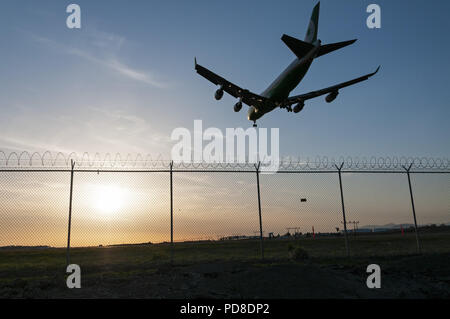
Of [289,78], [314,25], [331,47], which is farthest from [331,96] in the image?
[314,25]

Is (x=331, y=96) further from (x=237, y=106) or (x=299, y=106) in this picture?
(x=237, y=106)

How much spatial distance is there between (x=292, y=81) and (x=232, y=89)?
3.96 m

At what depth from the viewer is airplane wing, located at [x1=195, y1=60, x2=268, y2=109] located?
21220 mm

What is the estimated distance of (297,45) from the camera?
20531 mm

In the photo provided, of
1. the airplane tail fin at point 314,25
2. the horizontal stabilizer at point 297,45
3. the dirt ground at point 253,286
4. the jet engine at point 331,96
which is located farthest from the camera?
the airplane tail fin at point 314,25

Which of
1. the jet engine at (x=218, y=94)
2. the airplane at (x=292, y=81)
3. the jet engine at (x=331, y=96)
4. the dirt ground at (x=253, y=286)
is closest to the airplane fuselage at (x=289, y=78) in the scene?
the airplane at (x=292, y=81)

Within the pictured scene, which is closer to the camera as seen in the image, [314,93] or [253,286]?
[253,286]

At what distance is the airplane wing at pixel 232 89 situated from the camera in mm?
21220

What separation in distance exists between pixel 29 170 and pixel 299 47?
52.7 feet

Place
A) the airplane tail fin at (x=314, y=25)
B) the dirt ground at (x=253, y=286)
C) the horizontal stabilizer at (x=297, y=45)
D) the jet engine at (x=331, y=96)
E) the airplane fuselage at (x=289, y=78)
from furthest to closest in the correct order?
the airplane tail fin at (x=314, y=25), the jet engine at (x=331, y=96), the airplane fuselage at (x=289, y=78), the horizontal stabilizer at (x=297, y=45), the dirt ground at (x=253, y=286)

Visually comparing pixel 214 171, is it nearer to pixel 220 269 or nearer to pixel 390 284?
pixel 220 269

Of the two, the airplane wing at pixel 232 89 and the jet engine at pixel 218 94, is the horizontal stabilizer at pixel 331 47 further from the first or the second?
the jet engine at pixel 218 94
